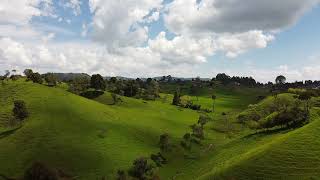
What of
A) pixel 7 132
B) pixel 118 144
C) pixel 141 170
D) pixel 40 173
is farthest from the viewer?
pixel 7 132

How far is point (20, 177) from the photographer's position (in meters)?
108

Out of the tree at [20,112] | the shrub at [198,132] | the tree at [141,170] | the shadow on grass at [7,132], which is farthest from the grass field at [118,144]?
the tree at [141,170]

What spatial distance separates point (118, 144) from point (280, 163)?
177 ft

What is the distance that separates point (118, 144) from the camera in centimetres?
12988

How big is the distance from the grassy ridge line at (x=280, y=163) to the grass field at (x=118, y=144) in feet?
0.72

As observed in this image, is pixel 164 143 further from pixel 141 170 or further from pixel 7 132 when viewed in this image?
pixel 7 132

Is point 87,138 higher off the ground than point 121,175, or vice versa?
point 87,138

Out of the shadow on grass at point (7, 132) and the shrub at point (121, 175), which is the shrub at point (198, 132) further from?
the shadow on grass at point (7, 132)

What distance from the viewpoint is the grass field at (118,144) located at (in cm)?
9919

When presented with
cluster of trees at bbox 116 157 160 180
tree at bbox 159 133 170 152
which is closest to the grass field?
tree at bbox 159 133 170 152

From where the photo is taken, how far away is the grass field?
325ft

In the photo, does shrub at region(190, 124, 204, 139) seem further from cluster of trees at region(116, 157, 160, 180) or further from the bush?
the bush

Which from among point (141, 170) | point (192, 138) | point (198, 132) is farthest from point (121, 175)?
point (198, 132)

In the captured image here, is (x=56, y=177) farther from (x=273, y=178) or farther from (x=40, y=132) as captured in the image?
(x=273, y=178)
